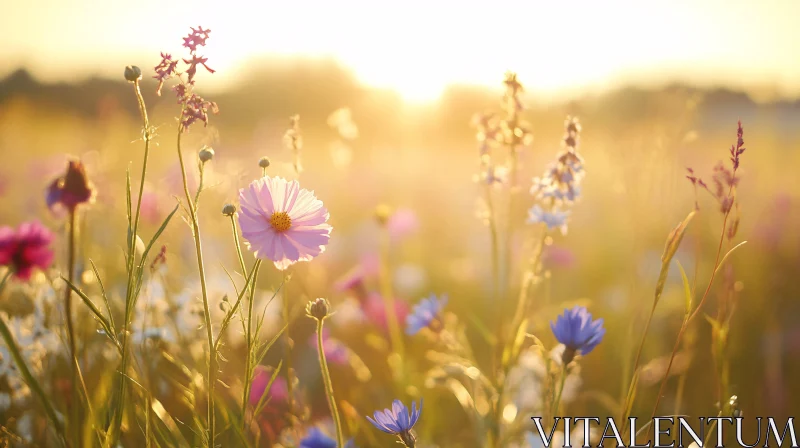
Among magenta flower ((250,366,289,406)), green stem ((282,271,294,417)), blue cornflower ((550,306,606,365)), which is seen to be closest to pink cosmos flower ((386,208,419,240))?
magenta flower ((250,366,289,406))

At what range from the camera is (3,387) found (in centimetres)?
157

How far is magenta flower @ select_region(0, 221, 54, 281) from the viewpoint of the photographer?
4.58 feet

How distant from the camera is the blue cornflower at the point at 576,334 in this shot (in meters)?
1.11

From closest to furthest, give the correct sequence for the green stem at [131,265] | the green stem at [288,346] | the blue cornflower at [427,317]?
1. the green stem at [131,265]
2. the green stem at [288,346]
3. the blue cornflower at [427,317]

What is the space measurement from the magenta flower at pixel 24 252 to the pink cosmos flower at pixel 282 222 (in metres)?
0.71

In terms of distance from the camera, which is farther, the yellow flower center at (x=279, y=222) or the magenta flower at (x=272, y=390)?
the magenta flower at (x=272, y=390)

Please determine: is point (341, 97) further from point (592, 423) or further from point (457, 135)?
point (592, 423)

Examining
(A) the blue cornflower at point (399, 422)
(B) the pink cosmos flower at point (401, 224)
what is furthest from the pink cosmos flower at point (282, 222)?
(B) the pink cosmos flower at point (401, 224)

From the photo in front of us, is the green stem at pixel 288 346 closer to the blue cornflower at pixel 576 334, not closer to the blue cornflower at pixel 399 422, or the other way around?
the blue cornflower at pixel 399 422

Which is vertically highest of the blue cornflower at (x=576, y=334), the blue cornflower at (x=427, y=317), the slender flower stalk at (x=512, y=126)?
the slender flower stalk at (x=512, y=126)

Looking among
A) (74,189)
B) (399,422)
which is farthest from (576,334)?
(74,189)

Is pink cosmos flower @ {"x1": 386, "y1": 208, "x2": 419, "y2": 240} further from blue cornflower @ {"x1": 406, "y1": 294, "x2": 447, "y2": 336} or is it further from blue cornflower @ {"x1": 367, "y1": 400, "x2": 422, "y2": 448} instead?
blue cornflower @ {"x1": 367, "y1": 400, "x2": 422, "y2": 448}

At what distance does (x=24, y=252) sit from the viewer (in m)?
1.41

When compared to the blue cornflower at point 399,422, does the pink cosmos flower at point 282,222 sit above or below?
above
